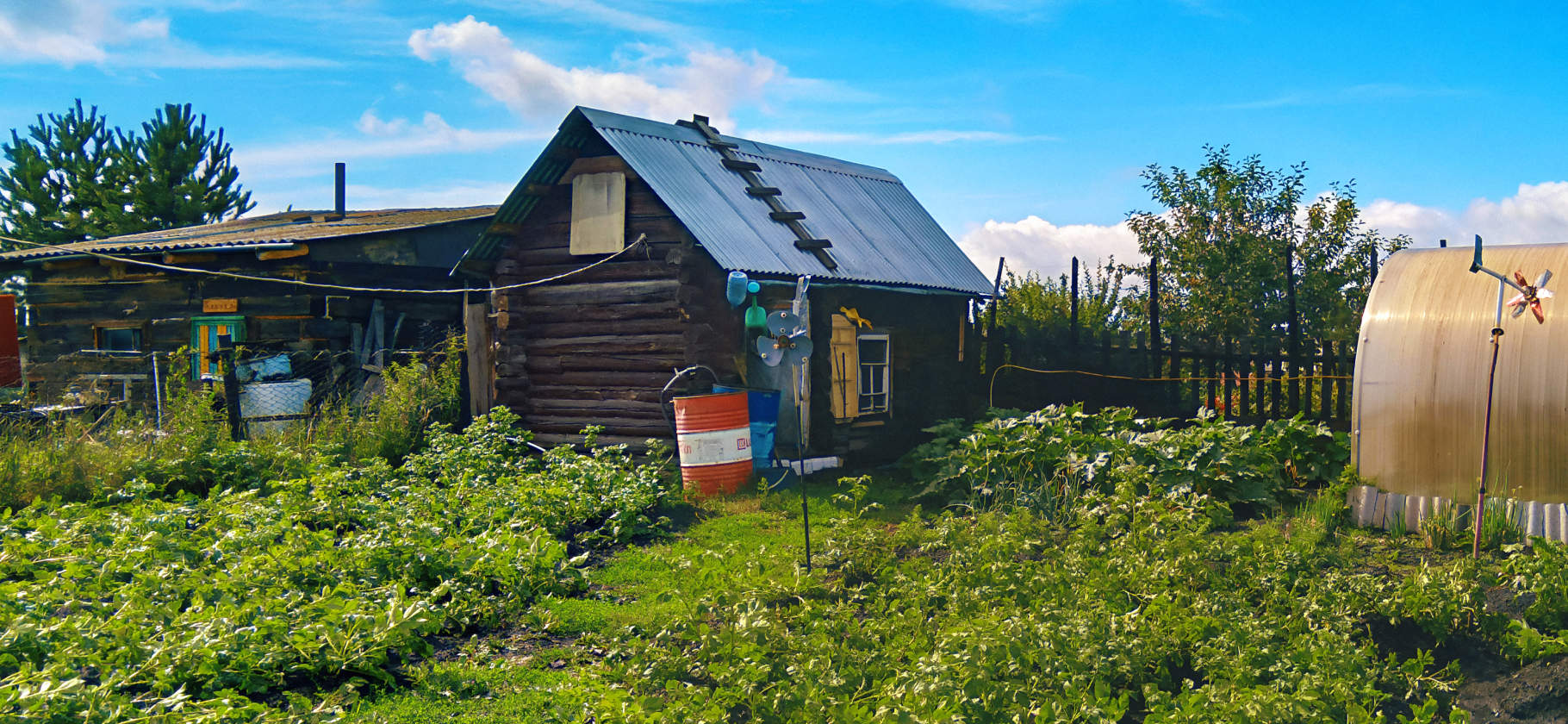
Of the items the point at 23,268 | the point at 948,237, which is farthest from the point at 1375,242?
the point at 23,268

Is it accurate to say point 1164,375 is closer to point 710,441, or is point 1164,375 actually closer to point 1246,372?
point 1246,372

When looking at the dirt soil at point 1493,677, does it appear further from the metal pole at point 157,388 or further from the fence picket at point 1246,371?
the metal pole at point 157,388

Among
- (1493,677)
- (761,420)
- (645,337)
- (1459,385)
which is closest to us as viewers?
(1493,677)

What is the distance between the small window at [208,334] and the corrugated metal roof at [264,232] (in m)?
1.19

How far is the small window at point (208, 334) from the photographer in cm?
1490

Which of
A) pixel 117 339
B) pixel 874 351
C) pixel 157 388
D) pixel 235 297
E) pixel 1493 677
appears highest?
pixel 235 297

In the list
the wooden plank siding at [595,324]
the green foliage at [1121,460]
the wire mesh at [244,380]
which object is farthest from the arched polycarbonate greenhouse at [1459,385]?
the wire mesh at [244,380]

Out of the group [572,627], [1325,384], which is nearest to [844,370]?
[1325,384]

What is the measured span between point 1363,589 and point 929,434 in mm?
8185

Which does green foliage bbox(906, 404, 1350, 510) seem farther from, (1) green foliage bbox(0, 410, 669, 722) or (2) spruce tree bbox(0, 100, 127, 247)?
(2) spruce tree bbox(0, 100, 127, 247)

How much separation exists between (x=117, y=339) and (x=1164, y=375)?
54.6 ft

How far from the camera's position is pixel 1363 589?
4.99m

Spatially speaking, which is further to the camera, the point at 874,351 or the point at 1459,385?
the point at 874,351

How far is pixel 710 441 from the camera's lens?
30.5 feet
